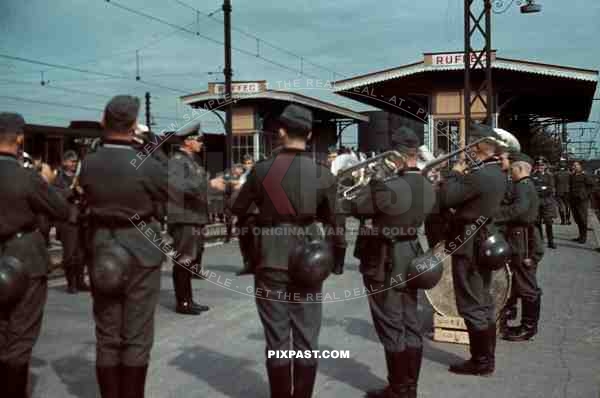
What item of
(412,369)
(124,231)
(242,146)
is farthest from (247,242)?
(242,146)

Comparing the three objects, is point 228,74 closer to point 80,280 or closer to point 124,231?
point 80,280

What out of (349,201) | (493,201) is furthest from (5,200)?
(493,201)

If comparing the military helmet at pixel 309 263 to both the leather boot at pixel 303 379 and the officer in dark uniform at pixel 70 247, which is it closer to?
the leather boot at pixel 303 379

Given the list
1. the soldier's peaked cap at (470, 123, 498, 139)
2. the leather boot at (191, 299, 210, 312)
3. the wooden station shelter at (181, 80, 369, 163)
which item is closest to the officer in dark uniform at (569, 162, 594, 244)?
the wooden station shelter at (181, 80, 369, 163)

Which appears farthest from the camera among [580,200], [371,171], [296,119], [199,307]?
[580,200]

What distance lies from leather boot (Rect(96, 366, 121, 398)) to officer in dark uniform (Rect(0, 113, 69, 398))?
1.98 feet

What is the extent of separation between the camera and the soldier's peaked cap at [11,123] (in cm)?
413

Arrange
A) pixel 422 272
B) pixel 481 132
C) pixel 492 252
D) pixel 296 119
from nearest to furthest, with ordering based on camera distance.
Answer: pixel 296 119, pixel 422 272, pixel 492 252, pixel 481 132

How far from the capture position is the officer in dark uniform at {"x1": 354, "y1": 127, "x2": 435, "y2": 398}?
15.2 feet

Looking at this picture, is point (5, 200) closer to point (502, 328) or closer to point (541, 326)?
point (502, 328)

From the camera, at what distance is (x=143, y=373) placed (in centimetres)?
405

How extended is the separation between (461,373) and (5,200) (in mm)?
3800

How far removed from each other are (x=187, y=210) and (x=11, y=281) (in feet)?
4.96

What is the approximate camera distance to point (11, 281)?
3.89m
